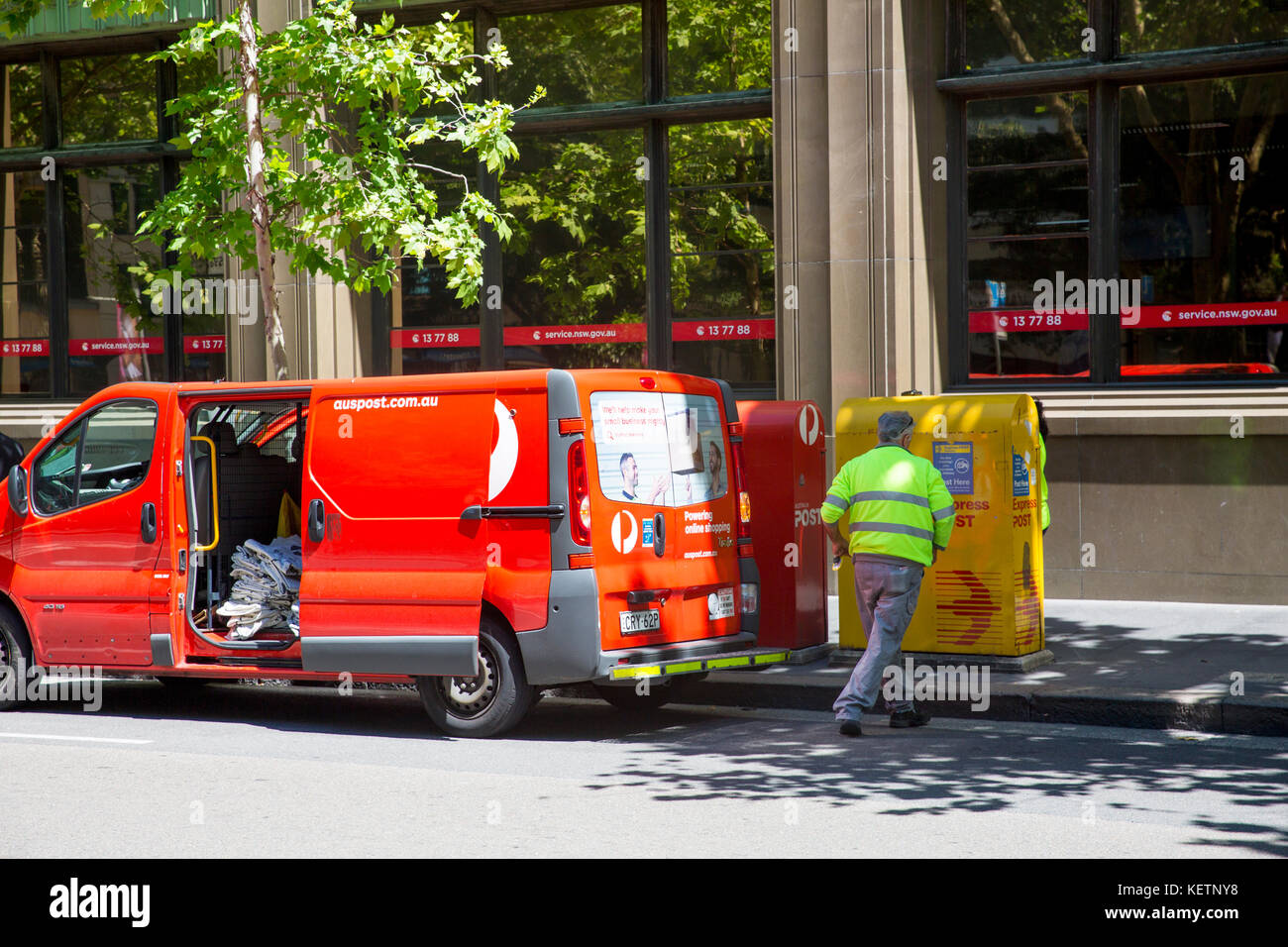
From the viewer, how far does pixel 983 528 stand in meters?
9.04

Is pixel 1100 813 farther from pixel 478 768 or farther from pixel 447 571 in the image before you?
pixel 447 571

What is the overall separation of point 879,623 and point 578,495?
1795 mm

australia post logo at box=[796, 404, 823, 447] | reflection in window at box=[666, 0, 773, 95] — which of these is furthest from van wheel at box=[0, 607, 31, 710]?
reflection in window at box=[666, 0, 773, 95]

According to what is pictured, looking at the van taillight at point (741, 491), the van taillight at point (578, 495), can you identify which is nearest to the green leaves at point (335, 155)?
the van taillight at point (741, 491)

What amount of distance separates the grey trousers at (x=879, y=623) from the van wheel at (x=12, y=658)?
5179 mm

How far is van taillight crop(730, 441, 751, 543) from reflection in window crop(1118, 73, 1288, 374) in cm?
504

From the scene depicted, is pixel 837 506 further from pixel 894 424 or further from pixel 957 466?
pixel 957 466

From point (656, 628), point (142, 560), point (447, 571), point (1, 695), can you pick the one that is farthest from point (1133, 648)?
point (1, 695)

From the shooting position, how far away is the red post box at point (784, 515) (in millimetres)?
9633

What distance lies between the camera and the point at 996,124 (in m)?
13.1

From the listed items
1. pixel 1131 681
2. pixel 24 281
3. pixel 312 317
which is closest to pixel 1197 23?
pixel 1131 681

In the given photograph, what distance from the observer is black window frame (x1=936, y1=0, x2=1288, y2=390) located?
1221 cm

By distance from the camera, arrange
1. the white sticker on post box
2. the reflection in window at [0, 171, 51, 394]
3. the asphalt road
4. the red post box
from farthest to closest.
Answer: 1. the reflection in window at [0, 171, 51, 394]
2. the red post box
3. the white sticker on post box
4. the asphalt road

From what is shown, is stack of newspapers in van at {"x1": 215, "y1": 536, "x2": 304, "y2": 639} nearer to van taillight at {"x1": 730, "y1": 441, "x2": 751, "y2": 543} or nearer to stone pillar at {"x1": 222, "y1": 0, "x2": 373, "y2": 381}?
van taillight at {"x1": 730, "y1": 441, "x2": 751, "y2": 543}
